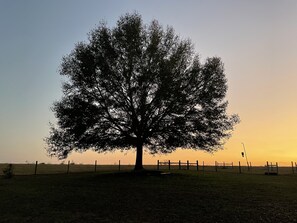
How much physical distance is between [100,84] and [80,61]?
148 inches

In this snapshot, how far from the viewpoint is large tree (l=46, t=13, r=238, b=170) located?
36156mm

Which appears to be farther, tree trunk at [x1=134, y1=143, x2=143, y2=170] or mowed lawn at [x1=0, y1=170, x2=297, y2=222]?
tree trunk at [x1=134, y1=143, x2=143, y2=170]

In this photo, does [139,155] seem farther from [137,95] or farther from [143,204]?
[143,204]

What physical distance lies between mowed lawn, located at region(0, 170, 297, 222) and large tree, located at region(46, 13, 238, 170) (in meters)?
9.51

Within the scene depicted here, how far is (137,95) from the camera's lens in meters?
36.1

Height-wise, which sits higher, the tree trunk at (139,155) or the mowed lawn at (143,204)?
the tree trunk at (139,155)

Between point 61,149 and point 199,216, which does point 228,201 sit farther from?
point 61,149

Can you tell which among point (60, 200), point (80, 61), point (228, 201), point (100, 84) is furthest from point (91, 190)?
point (80, 61)

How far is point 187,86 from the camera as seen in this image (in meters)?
37.2

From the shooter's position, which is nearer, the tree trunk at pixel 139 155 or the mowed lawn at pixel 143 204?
the mowed lawn at pixel 143 204

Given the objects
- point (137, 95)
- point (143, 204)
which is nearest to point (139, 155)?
point (137, 95)

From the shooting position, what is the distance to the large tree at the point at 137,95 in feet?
119

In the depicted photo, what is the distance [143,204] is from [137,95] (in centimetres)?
1733

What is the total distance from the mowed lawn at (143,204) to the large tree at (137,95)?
9.51 m
